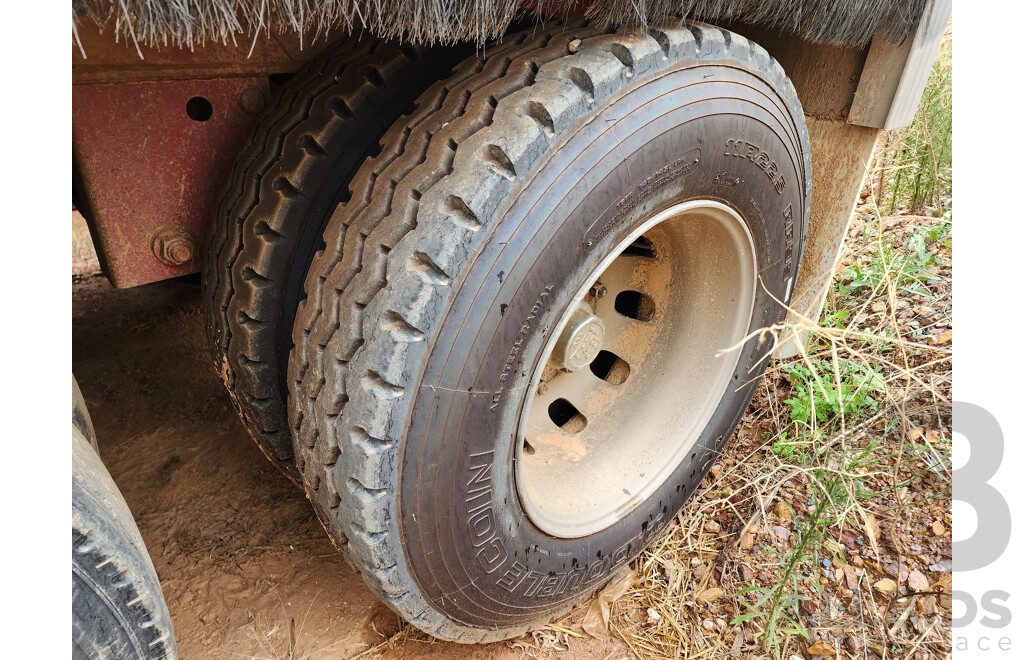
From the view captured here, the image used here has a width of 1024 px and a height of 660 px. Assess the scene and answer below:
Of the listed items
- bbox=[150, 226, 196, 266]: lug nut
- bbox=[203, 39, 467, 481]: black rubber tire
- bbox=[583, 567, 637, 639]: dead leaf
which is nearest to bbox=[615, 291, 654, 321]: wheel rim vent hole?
bbox=[583, 567, 637, 639]: dead leaf

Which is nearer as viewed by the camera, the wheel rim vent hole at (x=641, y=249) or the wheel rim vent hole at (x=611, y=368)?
the wheel rim vent hole at (x=641, y=249)

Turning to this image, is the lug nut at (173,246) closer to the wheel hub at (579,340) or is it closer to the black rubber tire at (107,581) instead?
the black rubber tire at (107,581)

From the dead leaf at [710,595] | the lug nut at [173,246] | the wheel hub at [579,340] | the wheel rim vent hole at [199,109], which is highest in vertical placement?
the wheel rim vent hole at [199,109]

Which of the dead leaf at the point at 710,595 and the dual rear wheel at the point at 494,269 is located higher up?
the dual rear wheel at the point at 494,269

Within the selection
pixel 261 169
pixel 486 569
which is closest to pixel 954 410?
pixel 486 569

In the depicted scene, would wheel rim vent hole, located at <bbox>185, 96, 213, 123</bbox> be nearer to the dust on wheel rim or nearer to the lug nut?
the lug nut

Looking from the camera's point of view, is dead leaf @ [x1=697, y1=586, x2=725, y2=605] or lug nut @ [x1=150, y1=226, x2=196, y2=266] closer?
lug nut @ [x1=150, y1=226, x2=196, y2=266]

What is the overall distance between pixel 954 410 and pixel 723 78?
3.38ft

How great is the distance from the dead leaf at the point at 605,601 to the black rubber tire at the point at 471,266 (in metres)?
0.50

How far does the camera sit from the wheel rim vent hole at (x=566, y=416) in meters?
1.80

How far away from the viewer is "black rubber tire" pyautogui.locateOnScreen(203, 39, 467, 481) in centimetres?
128

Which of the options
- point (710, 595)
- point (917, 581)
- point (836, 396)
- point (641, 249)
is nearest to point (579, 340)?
point (641, 249)

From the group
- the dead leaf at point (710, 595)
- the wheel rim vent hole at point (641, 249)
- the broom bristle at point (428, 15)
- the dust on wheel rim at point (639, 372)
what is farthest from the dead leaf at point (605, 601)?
the broom bristle at point (428, 15)

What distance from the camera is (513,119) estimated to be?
1034 mm
